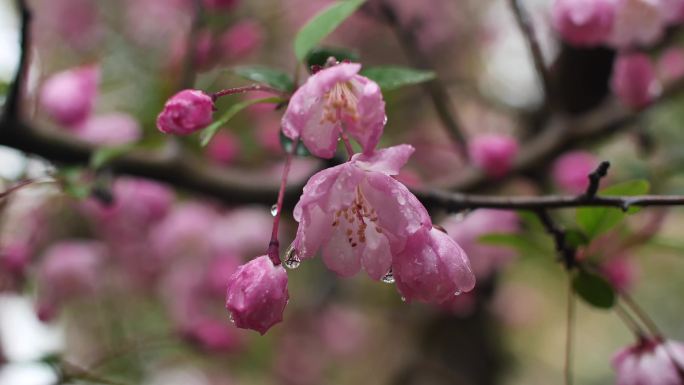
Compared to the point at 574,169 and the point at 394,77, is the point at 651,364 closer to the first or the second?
the point at 394,77

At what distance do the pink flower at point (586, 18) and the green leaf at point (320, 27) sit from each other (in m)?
0.30

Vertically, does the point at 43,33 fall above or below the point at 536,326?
above

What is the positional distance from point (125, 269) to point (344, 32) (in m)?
1.41

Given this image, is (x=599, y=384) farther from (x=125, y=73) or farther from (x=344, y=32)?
(x=125, y=73)

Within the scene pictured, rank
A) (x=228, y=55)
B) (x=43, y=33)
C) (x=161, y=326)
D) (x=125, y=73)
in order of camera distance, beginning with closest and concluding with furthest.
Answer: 1. (x=228, y=55)
2. (x=125, y=73)
3. (x=161, y=326)
4. (x=43, y=33)

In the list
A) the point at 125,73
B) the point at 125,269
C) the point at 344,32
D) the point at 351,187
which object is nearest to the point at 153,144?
the point at 351,187

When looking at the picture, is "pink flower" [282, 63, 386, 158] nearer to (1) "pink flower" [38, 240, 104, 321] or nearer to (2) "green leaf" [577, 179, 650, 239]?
(2) "green leaf" [577, 179, 650, 239]

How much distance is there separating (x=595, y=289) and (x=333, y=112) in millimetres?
368

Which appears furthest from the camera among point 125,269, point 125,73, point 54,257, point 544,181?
point 125,73

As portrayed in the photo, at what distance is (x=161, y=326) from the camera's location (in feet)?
7.36

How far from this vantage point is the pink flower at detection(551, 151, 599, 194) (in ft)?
3.73

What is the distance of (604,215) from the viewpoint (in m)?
0.65

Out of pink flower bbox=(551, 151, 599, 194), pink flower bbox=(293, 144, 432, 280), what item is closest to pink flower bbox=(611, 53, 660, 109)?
pink flower bbox=(551, 151, 599, 194)

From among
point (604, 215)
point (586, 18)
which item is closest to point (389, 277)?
point (604, 215)
